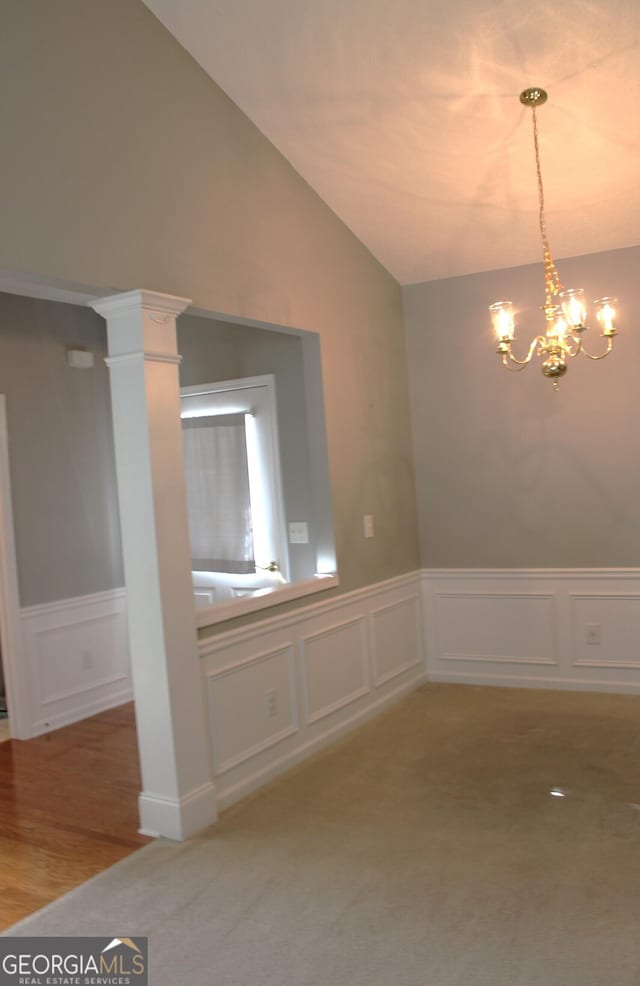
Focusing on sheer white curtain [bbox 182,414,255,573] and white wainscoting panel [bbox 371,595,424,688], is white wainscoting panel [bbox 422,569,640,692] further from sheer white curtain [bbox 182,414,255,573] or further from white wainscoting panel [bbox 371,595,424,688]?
sheer white curtain [bbox 182,414,255,573]

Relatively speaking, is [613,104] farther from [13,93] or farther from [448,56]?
[13,93]

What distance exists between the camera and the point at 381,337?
5168 millimetres

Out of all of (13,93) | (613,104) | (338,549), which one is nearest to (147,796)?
(338,549)

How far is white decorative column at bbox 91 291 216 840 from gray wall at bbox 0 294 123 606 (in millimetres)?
1877

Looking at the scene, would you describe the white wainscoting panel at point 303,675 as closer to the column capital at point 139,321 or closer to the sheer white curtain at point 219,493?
the sheer white curtain at point 219,493

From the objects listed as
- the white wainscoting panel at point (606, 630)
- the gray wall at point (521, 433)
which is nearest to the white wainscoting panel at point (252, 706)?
the gray wall at point (521, 433)

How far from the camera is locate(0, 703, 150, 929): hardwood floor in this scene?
10.1 feet

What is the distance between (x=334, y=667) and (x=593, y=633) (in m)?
1.68

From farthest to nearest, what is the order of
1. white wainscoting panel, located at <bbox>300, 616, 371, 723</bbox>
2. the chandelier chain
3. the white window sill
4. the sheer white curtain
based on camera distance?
1. the sheer white curtain
2. white wainscoting panel, located at <bbox>300, 616, 371, 723</bbox>
3. the white window sill
4. the chandelier chain

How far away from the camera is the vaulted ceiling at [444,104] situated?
3338mm

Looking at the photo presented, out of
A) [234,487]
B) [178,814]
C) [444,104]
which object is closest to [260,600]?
[178,814]

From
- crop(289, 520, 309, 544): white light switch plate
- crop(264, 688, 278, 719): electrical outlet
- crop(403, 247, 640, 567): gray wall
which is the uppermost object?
crop(403, 247, 640, 567): gray wall
